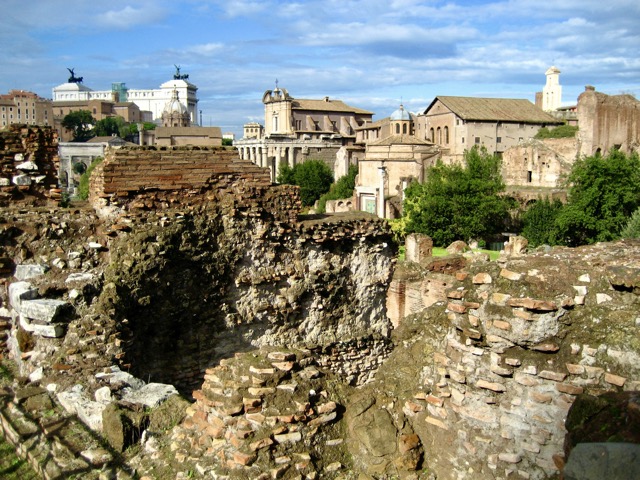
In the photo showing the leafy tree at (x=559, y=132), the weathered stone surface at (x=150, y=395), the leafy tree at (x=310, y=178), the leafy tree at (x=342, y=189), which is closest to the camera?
the weathered stone surface at (x=150, y=395)

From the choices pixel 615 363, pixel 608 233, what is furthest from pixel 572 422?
pixel 608 233

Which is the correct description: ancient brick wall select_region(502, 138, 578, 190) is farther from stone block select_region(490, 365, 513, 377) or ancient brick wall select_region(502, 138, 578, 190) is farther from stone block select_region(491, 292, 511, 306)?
stone block select_region(490, 365, 513, 377)

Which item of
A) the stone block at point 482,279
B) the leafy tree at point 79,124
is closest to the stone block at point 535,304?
the stone block at point 482,279

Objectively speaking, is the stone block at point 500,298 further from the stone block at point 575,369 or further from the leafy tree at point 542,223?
the leafy tree at point 542,223

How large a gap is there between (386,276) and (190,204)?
11.6ft

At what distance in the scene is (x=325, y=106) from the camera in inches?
2884

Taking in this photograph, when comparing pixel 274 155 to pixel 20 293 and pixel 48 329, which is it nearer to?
pixel 20 293

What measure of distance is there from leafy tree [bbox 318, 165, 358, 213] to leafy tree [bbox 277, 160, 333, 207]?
1.75 metres

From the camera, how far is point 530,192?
36844 mm

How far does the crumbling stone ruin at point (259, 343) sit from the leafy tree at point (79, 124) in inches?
3978

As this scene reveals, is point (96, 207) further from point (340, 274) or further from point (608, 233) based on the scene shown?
point (608, 233)

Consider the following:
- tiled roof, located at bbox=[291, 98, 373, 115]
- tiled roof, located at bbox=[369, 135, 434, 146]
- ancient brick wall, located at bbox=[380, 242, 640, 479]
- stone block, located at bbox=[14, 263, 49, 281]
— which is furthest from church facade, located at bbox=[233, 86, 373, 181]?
ancient brick wall, located at bbox=[380, 242, 640, 479]

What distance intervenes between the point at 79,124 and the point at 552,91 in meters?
78.0

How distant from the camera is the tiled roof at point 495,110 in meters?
48.9
